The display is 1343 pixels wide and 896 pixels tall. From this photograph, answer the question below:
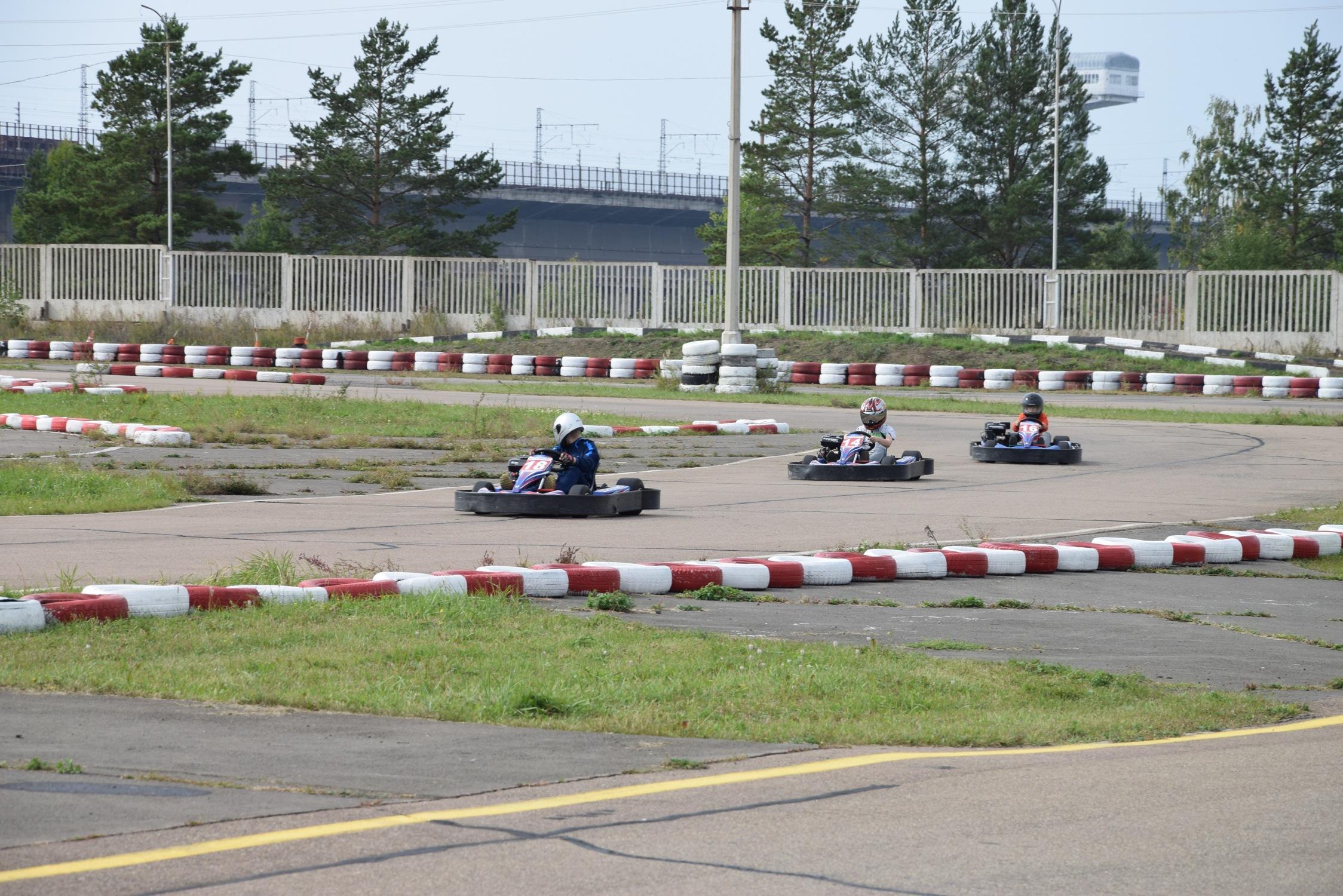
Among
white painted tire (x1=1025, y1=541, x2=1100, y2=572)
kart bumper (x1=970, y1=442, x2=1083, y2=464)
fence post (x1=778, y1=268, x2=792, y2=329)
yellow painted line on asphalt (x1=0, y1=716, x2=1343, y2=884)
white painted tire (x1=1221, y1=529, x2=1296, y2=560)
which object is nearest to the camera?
yellow painted line on asphalt (x1=0, y1=716, x2=1343, y2=884)

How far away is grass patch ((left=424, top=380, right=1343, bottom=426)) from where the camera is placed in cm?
2650

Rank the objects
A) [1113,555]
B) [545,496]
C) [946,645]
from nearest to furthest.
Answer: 1. [946,645]
2. [1113,555]
3. [545,496]

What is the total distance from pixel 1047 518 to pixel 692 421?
11.3 m

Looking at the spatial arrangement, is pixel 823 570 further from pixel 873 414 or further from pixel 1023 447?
pixel 1023 447

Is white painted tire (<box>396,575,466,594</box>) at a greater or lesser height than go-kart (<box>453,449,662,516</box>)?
lesser

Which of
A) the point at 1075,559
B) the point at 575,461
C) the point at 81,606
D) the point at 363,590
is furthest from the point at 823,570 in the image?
the point at 81,606

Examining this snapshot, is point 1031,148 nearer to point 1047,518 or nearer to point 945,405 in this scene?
point 945,405

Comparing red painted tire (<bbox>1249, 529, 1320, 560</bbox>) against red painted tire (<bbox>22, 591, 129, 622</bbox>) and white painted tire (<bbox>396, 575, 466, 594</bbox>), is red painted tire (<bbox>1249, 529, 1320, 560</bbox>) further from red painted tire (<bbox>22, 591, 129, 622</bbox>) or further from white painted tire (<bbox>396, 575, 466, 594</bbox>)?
red painted tire (<bbox>22, 591, 129, 622</bbox>)

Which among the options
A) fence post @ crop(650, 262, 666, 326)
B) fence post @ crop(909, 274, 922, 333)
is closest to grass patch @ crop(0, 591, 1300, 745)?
fence post @ crop(909, 274, 922, 333)

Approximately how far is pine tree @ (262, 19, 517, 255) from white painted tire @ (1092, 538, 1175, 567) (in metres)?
40.0

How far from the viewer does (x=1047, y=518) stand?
1409 cm

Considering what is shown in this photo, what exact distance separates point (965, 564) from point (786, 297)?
33.2m

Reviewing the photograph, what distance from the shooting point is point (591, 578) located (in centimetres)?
965

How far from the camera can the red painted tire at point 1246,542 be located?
39.9ft
